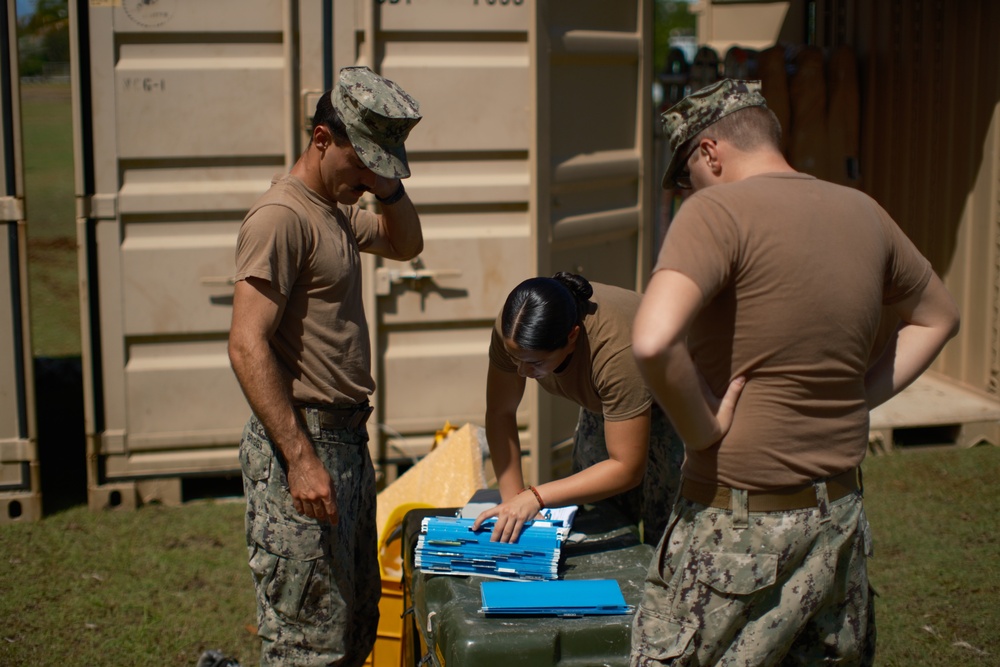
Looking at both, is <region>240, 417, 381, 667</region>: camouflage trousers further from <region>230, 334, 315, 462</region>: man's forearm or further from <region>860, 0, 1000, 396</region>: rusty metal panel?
<region>860, 0, 1000, 396</region>: rusty metal panel

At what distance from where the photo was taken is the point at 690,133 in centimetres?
218

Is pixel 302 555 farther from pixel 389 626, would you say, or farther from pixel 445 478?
pixel 445 478

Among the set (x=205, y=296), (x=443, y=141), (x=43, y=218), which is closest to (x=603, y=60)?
(x=443, y=141)

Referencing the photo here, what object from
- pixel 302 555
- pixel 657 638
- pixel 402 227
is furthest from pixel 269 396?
pixel 657 638

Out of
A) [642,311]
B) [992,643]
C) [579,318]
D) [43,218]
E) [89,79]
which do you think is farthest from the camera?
[43,218]

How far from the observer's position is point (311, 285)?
2750mm

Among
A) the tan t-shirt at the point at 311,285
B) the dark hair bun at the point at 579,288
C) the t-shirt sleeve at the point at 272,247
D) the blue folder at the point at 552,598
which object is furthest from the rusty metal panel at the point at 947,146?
the t-shirt sleeve at the point at 272,247

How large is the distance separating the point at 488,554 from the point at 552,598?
28cm

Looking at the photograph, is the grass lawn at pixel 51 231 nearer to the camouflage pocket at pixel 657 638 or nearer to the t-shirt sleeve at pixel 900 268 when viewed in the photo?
the camouflage pocket at pixel 657 638

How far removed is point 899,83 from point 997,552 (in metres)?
3.36

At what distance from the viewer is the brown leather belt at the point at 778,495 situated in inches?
81.7

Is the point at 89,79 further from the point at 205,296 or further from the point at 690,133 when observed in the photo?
the point at 690,133

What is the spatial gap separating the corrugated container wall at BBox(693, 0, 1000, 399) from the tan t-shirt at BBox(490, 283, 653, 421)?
3771 mm

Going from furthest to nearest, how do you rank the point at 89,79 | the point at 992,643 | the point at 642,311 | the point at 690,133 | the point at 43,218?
the point at 43,218 → the point at 89,79 → the point at 992,643 → the point at 690,133 → the point at 642,311
